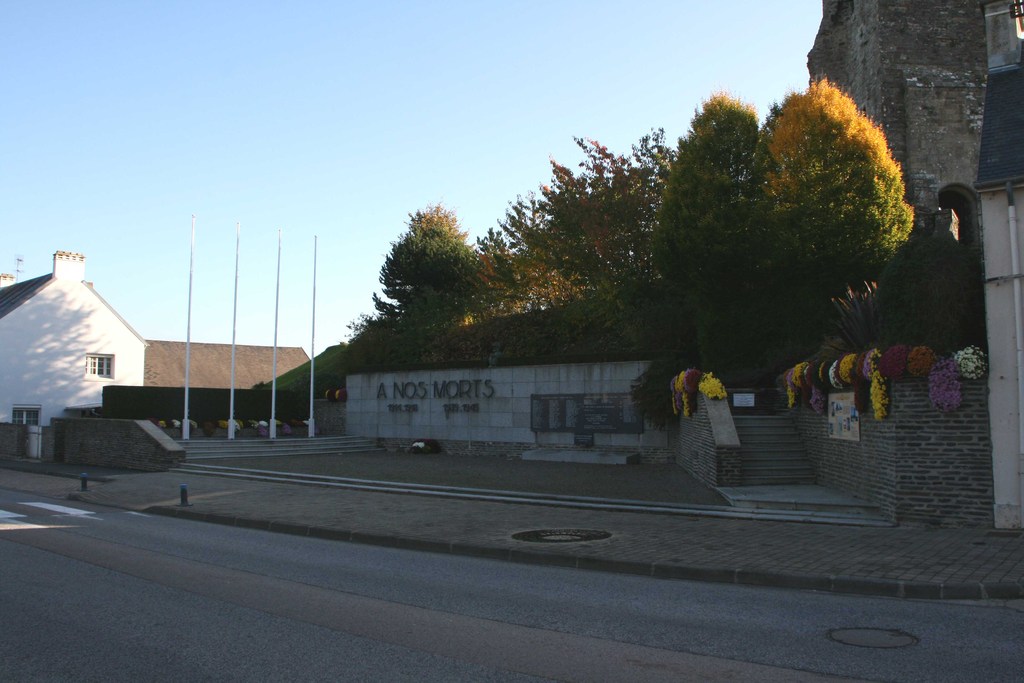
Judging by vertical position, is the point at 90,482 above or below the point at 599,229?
below

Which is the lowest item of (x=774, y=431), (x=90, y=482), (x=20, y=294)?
(x=90, y=482)

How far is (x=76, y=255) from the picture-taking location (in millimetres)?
41500

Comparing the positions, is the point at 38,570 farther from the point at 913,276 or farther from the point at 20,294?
the point at 20,294

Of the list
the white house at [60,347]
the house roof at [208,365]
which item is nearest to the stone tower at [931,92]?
the white house at [60,347]

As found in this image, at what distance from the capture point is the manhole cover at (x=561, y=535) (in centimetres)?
1127

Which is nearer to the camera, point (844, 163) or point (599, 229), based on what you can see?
point (844, 163)

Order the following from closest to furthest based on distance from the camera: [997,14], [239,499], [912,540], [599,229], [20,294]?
[912,540], [997,14], [239,499], [599,229], [20,294]

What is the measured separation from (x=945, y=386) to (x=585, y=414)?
12.9 m

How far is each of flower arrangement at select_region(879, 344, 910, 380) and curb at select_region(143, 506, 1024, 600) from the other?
14.8 ft

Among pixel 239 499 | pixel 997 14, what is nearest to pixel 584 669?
pixel 239 499

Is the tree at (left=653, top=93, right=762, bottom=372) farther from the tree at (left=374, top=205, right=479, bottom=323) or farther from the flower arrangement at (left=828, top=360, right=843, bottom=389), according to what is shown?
the tree at (left=374, top=205, right=479, bottom=323)

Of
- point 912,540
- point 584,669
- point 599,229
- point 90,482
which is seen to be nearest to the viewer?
point 584,669

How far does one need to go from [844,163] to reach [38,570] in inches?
773

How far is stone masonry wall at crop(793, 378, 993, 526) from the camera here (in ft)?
37.9
